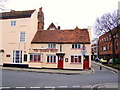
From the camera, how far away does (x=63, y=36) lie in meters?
26.3

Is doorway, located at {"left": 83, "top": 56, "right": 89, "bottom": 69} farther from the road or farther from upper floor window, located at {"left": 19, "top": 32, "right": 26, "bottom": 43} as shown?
upper floor window, located at {"left": 19, "top": 32, "right": 26, "bottom": 43}

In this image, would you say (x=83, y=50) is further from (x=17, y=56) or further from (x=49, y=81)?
(x=49, y=81)

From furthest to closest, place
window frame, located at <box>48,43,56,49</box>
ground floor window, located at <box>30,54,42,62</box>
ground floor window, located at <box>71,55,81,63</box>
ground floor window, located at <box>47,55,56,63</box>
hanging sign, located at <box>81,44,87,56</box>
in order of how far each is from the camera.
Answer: window frame, located at <box>48,43,56,49</box> → ground floor window, located at <box>30,54,42,62</box> → ground floor window, located at <box>47,55,56,63</box> → ground floor window, located at <box>71,55,81,63</box> → hanging sign, located at <box>81,44,87,56</box>

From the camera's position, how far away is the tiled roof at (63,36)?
82.3ft

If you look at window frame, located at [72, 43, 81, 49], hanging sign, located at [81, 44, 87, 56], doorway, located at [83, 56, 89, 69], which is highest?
window frame, located at [72, 43, 81, 49]

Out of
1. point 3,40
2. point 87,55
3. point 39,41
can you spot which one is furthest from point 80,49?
point 3,40

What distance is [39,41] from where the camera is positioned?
25625 millimetres

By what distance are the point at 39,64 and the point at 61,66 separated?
3793 mm

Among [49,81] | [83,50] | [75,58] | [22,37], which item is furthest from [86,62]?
[49,81]

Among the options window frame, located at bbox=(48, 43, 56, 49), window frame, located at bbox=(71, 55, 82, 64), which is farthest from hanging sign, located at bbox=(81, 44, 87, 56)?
window frame, located at bbox=(48, 43, 56, 49)

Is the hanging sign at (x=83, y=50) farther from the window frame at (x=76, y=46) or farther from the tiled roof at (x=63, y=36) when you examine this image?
the tiled roof at (x=63, y=36)

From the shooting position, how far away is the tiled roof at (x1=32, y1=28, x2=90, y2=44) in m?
25.1

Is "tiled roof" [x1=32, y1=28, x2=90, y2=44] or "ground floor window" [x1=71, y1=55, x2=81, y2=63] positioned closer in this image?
"ground floor window" [x1=71, y1=55, x2=81, y2=63]

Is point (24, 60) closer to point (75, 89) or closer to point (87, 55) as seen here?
point (87, 55)
